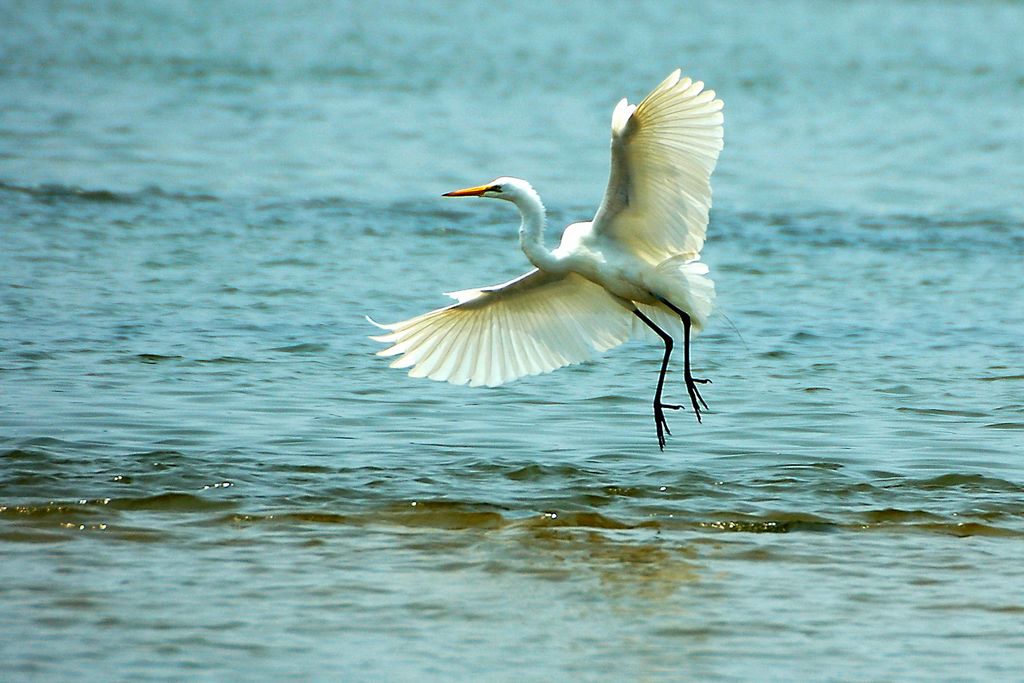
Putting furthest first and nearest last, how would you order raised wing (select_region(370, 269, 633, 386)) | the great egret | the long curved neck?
raised wing (select_region(370, 269, 633, 386)), the long curved neck, the great egret

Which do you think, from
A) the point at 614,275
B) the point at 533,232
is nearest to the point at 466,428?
the point at 614,275

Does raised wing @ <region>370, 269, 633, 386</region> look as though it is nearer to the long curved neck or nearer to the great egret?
the great egret

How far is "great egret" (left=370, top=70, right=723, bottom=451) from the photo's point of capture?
7.13 m

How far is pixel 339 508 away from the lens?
293 inches

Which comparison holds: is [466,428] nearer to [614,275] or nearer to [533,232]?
[614,275]

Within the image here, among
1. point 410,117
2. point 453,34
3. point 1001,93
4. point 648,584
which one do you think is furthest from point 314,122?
point 648,584

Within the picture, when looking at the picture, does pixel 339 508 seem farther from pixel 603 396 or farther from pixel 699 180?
pixel 603 396

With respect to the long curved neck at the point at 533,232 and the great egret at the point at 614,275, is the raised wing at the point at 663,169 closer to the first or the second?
the great egret at the point at 614,275

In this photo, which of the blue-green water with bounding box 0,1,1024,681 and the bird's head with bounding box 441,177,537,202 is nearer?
the blue-green water with bounding box 0,1,1024,681

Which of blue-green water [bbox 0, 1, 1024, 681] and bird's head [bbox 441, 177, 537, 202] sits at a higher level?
bird's head [bbox 441, 177, 537, 202]

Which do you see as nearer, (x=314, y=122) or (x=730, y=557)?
(x=730, y=557)

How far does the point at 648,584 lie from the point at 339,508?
1708 mm

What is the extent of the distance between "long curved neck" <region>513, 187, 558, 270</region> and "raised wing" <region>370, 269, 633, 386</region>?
0.31 metres

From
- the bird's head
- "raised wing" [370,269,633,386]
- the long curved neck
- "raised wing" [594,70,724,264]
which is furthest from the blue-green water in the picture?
the bird's head
